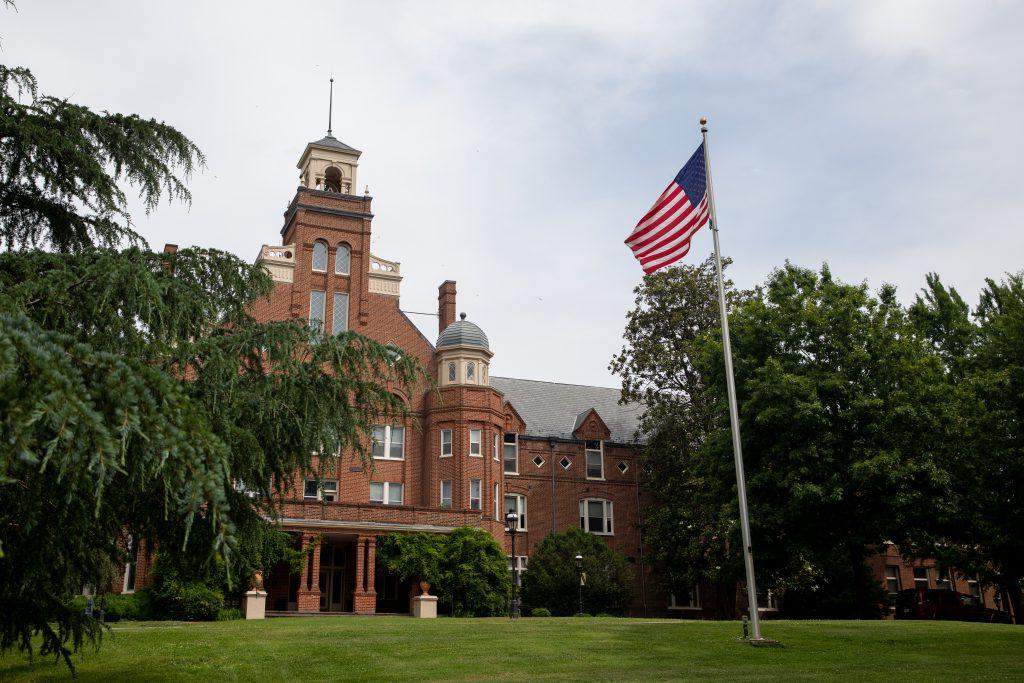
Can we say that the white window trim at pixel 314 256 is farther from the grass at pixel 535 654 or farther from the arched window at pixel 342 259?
the grass at pixel 535 654

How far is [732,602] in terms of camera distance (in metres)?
44.9

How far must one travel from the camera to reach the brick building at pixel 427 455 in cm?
3684

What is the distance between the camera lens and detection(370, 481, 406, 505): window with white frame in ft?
133

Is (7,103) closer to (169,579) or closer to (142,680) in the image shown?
(142,680)

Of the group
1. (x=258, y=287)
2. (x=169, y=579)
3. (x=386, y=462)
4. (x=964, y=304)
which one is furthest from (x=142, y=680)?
(x=964, y=304)

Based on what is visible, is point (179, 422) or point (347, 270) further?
point (347, 270)

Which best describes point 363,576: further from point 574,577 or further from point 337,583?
point 574,577

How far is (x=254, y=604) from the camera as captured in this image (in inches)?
1175

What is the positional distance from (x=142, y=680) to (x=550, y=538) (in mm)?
31019

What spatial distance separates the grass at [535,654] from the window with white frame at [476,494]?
1911 centimetres

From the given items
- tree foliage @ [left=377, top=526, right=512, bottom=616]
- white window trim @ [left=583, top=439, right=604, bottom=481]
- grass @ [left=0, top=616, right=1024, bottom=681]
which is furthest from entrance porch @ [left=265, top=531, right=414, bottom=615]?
white window trim @ [left=583, top=439, right=604, bottom=481]

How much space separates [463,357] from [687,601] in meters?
18.2

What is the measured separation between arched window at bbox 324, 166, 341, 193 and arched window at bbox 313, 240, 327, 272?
12.0 feet

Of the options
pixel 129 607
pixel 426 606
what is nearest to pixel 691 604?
pixel 426 606
